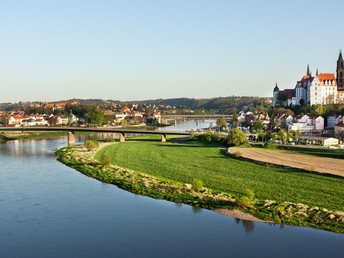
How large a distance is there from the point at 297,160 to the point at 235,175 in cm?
1291

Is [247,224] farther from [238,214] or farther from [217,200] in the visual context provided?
[217,200]

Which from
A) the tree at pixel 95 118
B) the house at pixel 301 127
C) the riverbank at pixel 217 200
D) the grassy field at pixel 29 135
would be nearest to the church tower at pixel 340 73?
the house at pixel 301 127

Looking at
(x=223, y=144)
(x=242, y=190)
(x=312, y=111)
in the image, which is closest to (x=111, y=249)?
(x=242, y=190)

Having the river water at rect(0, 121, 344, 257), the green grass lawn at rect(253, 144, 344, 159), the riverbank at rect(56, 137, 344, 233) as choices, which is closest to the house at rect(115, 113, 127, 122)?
the green grass lawn at rect(253, 144, 344, 159)

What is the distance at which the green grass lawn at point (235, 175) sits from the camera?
35219mm

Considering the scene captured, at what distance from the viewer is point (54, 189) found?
4112cm

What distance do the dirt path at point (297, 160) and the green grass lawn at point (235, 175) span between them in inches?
97.9

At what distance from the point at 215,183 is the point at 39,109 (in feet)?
571

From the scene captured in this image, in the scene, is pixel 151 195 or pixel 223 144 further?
pixel 223 144

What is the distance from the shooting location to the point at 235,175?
45.4 metres

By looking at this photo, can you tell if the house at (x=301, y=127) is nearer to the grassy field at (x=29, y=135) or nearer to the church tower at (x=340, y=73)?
the church tower at (x=340, y=73)

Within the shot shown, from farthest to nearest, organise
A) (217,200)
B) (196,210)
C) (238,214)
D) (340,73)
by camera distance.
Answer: (340,73), (217,200), (196,210), (238,214)

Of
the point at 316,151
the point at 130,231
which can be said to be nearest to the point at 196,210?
the point at 130,231

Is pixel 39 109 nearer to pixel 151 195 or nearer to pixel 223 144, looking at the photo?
pixel 223 144
